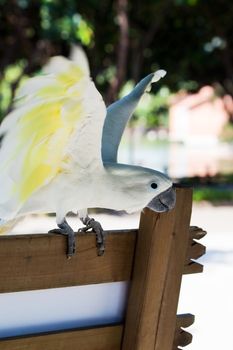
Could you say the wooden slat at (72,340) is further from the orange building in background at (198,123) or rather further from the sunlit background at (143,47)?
the orange building in background at (198,123)

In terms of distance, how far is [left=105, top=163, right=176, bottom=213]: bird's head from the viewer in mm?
1736

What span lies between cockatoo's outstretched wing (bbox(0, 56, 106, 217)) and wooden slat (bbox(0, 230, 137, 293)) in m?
0.17

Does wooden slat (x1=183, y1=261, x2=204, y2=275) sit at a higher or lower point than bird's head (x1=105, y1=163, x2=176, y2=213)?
lower

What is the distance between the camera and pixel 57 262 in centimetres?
153

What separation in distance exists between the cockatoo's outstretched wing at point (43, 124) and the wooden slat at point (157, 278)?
272 mm

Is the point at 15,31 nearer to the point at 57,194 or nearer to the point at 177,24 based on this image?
the point at 177,24

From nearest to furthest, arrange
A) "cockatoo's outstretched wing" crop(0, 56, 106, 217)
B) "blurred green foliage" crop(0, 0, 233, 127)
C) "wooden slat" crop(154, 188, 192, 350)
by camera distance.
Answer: "cockatoo's outstretched wing" crop(0, 56, 106, 217), "wooden slat" crop(154, 188, 192, 350), "blurred green foliage" crop(0, 0, 233, 127)

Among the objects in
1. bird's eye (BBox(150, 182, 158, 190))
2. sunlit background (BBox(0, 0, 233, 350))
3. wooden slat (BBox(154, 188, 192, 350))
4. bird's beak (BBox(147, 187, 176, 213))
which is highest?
sunlit background (BBox(0, 0, 233, 350))

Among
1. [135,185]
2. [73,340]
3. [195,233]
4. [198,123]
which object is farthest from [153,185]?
[198,123]

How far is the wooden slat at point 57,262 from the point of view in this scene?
1.45m

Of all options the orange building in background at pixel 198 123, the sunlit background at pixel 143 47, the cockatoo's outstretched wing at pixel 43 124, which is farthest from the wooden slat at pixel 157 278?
the orange building in background at pixel 198 123

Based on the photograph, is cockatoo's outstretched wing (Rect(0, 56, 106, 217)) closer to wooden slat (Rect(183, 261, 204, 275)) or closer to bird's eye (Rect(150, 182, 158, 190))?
bird's eye (Rect(150, 182, 158, 190))

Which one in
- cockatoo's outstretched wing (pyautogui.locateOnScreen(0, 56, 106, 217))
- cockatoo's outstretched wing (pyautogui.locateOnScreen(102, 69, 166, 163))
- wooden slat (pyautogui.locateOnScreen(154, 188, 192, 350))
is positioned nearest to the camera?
cockatoo's outstretched wing (pyautogui.locateOnScreen(0, 56, 106, 217))

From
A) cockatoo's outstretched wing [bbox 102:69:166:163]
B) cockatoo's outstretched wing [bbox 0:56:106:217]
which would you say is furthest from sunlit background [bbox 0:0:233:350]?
cockatoo's outstretched wing [bbox 0:56:106:217]
